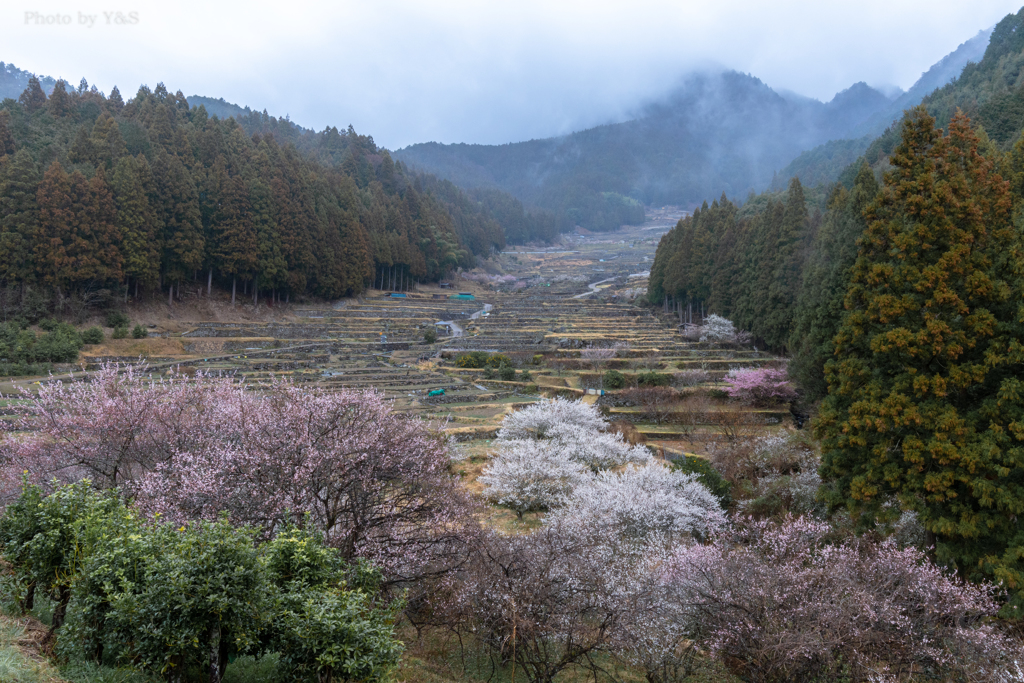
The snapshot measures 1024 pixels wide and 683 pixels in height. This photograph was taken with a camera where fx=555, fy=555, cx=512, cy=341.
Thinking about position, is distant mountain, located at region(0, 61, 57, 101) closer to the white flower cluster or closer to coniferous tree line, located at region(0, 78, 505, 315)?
coniferous tree line, located at region(0, 78, 505, 315)

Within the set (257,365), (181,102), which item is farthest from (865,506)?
(181,102)

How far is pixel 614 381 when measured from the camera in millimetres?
32969

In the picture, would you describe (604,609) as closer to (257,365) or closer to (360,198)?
(257,365)

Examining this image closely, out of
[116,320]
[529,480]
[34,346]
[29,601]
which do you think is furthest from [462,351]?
[29,601]

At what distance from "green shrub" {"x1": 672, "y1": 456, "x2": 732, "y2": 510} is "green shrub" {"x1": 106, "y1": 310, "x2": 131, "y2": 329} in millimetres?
36619

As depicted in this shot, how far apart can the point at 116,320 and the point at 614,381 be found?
3335 cm

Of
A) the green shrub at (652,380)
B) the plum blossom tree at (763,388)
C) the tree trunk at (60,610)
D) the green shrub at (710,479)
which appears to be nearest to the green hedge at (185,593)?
the tree trunk at (60,610)

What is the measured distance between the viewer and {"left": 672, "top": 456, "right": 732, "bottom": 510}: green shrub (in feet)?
57.8

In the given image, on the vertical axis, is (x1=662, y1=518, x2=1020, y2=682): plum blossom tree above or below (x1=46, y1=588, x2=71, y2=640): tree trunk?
below

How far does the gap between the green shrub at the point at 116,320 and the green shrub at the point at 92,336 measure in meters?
2.13

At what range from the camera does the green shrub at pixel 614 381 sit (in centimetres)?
3297

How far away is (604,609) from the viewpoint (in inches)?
350

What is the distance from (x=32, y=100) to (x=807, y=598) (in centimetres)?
7769

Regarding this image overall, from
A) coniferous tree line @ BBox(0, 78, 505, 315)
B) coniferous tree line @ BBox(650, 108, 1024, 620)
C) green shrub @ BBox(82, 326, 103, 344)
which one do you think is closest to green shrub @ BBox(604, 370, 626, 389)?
coniferous tree line @ BBox(650, 108, 1024, 620)
